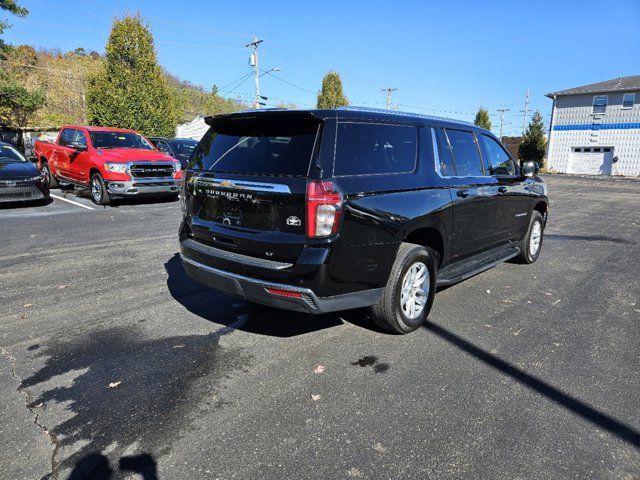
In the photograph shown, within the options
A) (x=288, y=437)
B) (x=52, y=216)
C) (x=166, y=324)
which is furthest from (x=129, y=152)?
(x=288, y=437)

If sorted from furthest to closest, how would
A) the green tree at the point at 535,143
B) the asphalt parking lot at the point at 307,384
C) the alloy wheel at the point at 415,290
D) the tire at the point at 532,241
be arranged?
the green tree at the point at 535,143 < the tire at the point at 532,241 < the alloy wheel at the point at 415,290 < the asphalt parking lot at the point at 307,384

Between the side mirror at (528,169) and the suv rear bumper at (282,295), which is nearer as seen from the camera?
the suv rear bumper at (282,295)

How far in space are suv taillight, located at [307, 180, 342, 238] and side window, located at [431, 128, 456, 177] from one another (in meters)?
1.54

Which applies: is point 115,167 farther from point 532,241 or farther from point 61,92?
point 61,92

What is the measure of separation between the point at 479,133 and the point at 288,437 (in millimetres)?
4138

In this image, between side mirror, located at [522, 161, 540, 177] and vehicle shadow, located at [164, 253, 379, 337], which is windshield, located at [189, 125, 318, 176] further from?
side mirror, located at [522, 161, 540, 177]

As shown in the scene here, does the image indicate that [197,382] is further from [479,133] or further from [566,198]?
[566,198]

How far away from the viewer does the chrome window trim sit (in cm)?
326

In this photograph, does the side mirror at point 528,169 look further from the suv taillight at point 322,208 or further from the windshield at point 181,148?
the windshield at point 181,148

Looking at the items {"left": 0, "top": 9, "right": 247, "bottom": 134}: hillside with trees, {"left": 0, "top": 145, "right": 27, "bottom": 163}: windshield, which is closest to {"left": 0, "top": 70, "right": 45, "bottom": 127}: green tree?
{"left": 0, "top": 9, "right": 247, "bottom": 134}: hillside with trees

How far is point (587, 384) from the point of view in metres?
3.21

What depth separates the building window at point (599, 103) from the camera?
1396 inches

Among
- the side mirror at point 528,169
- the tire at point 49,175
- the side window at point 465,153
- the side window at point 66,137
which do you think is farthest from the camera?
the tire at point 49,175

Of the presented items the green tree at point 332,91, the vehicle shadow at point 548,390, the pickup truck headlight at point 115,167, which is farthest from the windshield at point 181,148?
the green tree at point 332,91
